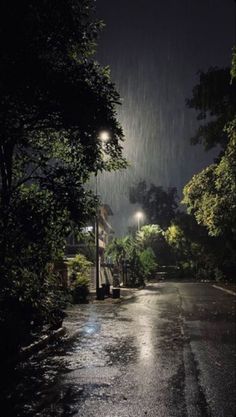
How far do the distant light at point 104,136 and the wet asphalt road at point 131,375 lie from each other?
475cm

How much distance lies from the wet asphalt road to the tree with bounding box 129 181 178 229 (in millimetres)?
74136

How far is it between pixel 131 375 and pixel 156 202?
267 ft

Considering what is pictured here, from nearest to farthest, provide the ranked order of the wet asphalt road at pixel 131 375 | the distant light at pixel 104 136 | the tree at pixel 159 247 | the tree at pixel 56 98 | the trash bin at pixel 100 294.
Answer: the wet asphalt road at pixel 131 375, the tree at pixel 56 98, the distant light at pixel 104 136, the trash bin at pixel 100 294, the tree at pixel 159 247

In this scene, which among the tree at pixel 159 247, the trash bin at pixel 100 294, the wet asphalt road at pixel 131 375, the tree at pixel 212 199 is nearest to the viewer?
the wet asphalt road at pixel 131 375

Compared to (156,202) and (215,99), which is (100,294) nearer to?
(215,99)

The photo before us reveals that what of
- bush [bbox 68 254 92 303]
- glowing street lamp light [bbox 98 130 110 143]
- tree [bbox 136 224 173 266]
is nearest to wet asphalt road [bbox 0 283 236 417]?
glowing street lamp light [bbox 98 130 110 143]

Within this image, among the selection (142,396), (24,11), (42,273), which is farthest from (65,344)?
(24,11)

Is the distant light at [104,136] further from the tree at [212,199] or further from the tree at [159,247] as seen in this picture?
the tree at [159,247]

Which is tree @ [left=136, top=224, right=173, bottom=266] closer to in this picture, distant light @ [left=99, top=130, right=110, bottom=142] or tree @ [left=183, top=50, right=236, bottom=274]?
tree @ [left=183, top=50, right=236, bottom=274]

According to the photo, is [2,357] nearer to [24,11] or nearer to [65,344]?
[65,344]

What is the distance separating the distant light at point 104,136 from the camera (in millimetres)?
8359

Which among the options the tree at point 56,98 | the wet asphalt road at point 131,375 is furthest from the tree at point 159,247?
the tree at point 56,98

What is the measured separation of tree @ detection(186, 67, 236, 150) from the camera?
2319 centimetres

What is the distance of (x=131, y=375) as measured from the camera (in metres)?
7.43
